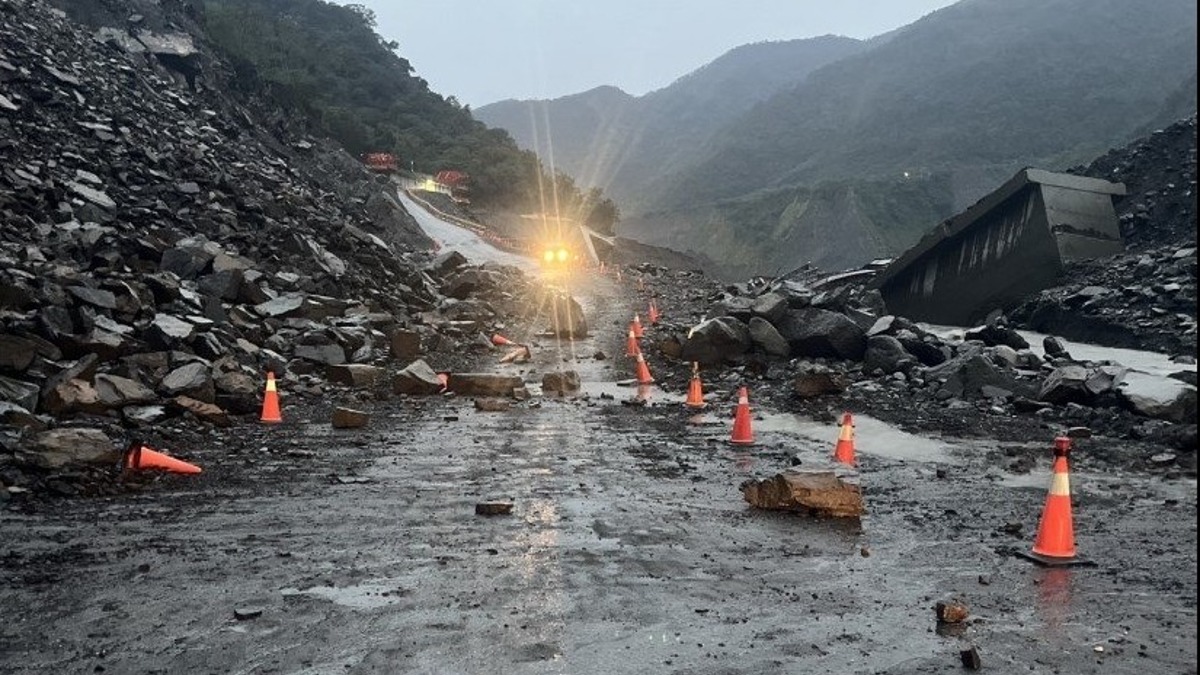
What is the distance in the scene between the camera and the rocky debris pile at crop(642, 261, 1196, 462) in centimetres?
947

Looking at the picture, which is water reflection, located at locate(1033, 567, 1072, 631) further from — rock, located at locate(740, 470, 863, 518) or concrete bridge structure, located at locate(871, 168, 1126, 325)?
→ concrete bridge structure, located at locate(871, 168, 1126, 325)

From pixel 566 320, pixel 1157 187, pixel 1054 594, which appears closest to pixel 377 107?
pixel 566 320

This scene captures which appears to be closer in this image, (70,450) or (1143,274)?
(70,450)

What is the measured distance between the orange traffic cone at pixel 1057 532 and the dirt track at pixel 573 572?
0.47 feet

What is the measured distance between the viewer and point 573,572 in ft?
15.3

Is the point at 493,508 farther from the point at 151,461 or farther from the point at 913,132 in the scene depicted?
the point at 913,132

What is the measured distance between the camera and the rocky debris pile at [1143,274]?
1494 cm

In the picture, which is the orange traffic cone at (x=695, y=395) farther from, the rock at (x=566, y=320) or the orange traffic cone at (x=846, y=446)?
the rock at (x=566, y=320)

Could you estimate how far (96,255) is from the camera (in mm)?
12547

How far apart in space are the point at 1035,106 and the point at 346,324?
119m

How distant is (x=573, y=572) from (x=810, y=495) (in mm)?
2221

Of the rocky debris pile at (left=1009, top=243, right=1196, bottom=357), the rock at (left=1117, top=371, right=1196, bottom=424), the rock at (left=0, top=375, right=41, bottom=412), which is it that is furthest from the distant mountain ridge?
the rock at (left=0, top=375, right=41, bottom=412)

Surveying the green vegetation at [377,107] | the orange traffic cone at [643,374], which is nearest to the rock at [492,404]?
the orange traffic cone at [643,374]

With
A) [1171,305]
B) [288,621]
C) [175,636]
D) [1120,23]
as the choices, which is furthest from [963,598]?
[1120,23]
